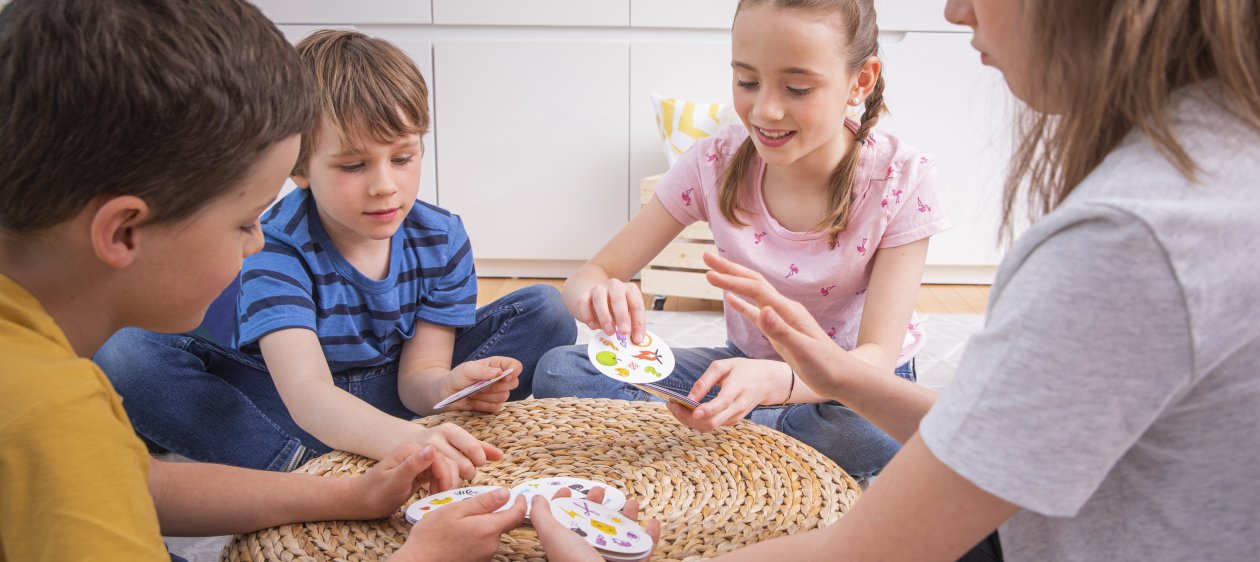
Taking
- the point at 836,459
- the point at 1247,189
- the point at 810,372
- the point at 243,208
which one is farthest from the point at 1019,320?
the point at 836,459

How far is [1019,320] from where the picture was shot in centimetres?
54

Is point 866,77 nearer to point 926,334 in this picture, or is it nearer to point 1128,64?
point 1128,64

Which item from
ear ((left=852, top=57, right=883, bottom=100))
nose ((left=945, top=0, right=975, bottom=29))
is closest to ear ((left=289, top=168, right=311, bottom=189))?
ear ((left=852, top=57, right=883, bottom=100))

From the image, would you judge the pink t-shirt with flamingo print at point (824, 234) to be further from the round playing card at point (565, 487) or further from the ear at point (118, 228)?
the ear at point (118, 228)

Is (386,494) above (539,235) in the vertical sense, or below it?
above

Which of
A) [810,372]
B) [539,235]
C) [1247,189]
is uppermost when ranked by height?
[1247,189]

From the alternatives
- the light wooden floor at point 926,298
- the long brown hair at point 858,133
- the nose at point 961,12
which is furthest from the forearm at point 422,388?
the light wooden floor at point 926,298

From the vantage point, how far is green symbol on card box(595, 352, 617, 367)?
1.15 meters

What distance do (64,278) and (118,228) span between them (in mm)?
61

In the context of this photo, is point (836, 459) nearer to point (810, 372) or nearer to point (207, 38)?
point (810, 372)

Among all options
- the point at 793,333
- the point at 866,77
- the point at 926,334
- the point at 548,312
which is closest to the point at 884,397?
the point at 793,333

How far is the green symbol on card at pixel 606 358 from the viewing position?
115 centimetres

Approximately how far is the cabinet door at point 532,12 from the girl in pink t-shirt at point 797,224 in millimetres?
1289

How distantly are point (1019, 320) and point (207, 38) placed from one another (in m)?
0.58
